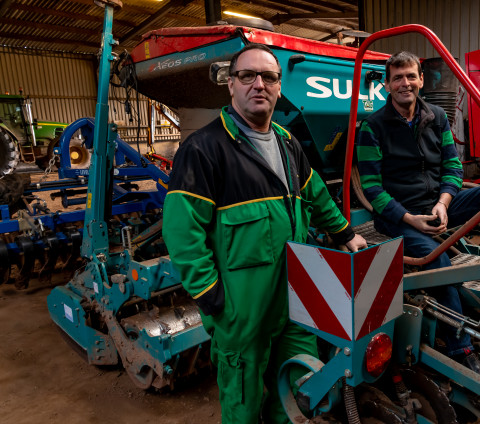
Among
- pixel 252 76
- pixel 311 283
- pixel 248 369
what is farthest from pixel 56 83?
pixel 311 283

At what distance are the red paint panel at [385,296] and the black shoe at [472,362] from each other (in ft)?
2.07

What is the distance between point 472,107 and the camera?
20.0 ft

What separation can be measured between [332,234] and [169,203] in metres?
0.78

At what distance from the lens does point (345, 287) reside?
1287 millimetres

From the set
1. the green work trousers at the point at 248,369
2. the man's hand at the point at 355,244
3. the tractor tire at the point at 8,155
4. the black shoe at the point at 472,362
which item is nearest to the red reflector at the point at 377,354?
the green work trousers at the point at 248,369

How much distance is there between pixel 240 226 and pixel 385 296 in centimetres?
56

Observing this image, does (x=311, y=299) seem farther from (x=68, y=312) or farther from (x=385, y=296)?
(x=68, y=312)

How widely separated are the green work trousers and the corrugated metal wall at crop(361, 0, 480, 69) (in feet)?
22.6

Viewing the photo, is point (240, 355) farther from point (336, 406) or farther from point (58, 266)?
point (58, 266)

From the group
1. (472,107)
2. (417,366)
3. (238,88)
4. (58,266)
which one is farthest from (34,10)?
(417,366)

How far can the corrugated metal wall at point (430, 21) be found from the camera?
22.4ft

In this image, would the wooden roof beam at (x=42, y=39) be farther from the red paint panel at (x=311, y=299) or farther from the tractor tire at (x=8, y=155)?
the red paint panel at (x=311, y=299)

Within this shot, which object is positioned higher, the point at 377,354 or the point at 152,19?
the point at 152,19

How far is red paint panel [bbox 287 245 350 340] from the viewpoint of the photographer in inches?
53.7
